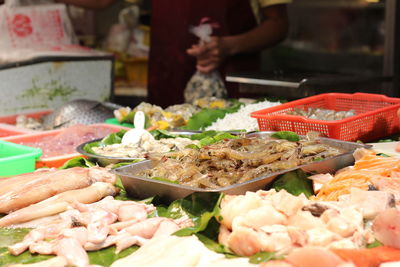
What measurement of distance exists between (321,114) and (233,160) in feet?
3.24

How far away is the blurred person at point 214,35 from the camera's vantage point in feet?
17.6

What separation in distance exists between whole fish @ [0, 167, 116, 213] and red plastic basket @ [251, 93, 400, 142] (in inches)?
38.4

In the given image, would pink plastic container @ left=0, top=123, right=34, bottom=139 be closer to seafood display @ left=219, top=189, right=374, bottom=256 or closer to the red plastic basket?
the red plastic basket

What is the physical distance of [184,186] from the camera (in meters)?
2.22

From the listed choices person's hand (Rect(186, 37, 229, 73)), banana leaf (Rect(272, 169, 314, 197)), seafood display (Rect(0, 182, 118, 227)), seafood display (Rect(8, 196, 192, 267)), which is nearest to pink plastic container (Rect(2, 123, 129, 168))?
seafood display (Rect(0, 182, 118, 227))

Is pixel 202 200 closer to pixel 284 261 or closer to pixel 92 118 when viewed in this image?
pixel 284 261

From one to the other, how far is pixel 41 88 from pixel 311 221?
3.77 metres

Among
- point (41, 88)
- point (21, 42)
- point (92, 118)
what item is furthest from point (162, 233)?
point (21, 42)

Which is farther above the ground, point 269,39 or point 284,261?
point 269,39

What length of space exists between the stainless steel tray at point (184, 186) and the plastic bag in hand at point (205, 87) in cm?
211

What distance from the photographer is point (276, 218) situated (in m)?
1.93

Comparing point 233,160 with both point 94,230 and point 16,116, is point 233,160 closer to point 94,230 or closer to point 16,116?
point 94,230

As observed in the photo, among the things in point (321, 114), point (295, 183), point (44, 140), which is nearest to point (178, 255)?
point (295, 183)

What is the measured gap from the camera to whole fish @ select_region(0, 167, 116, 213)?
2451mm
